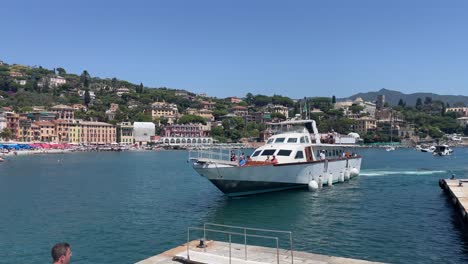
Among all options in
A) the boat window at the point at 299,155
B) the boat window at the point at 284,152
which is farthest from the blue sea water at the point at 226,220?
the boat window at the point at 284,152

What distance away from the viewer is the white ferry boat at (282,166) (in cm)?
3444

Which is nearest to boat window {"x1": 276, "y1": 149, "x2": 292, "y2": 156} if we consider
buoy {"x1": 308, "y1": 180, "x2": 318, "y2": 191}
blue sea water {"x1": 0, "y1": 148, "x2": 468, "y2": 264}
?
buoy {"x1": 308, "y1": 180, "x2": 318, "y2": 191}

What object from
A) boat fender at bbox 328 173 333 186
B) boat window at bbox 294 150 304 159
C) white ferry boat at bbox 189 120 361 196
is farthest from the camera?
boat fender at bbox 328 173 333 186

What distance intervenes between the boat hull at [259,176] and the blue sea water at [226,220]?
2.69 feet

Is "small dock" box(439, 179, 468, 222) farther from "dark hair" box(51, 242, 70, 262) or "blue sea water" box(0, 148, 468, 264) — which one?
"dark hair" box(51, 242, 70, 262)

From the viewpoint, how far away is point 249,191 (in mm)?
36031

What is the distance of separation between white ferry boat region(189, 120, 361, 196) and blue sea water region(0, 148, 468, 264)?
3.59ft

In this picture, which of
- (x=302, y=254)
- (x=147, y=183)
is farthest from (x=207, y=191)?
(x=302, y=254)

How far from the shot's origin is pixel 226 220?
92.9 feet

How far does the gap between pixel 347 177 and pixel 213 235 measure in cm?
2981

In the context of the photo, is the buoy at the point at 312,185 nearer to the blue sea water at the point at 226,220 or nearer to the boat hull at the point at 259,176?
the boat hull at the point at 259,176

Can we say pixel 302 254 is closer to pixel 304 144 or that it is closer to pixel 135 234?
pixel 135 234

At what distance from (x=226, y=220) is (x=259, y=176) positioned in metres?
7.91

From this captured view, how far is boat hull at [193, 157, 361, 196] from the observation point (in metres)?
34.3
